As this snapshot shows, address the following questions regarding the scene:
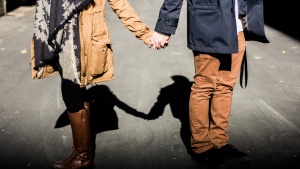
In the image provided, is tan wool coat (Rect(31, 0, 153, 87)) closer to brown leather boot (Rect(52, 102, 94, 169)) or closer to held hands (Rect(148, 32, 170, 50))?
held hands (Rect(148, 32, 170, 50))

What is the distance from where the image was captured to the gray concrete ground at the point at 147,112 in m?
3.31

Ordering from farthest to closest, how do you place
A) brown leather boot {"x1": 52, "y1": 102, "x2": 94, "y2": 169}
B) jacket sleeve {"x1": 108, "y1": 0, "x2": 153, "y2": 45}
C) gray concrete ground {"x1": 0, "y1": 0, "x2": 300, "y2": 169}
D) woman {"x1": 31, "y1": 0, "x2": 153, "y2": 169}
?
1. gray concrete ground {"x1": 0, "y1": 0, "x2": 300, "y2": 169}
2. brown leather boot {"x1": 52, "y1": 102, "x2": 94, "y2": 169}
3. jacket sleeve {"x1": 108, "y1": 0, "x2": 153, "y2": 45}
4. woman {"x1": 31, "y1": 0, "x2": 153, "y2": 169}

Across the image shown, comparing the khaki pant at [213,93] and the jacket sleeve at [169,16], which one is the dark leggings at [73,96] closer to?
the jacket sleeve at [169,16]

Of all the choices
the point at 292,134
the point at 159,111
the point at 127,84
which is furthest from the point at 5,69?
the point at 292,134

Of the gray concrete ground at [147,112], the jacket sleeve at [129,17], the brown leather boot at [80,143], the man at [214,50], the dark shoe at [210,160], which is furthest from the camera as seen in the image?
the gray concrete ground at [147,112]

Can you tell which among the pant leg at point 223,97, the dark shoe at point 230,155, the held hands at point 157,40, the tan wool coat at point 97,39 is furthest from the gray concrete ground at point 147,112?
the held hands at point 157,40

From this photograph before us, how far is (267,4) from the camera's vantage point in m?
10.1

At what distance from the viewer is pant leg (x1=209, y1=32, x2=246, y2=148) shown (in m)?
2.99

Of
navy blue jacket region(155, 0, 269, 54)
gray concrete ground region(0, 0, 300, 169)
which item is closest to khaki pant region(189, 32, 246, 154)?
navy blue jacket region(155, 0, 269, 54)

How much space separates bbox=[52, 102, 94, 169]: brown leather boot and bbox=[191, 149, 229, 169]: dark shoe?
93cm

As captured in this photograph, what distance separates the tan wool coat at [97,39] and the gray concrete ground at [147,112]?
2.85 ft

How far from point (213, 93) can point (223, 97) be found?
0.29ft

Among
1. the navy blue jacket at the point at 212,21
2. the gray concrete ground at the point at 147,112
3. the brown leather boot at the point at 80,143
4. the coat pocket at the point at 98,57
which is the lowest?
the gray concrete ground at the point at 147,112

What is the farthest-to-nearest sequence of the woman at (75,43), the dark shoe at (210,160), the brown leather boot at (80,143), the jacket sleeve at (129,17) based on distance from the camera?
the dark shoe at (210,160), the brown leather boot at (80,143), the jacket sleeve at (129,17), the woman at (75,43)
